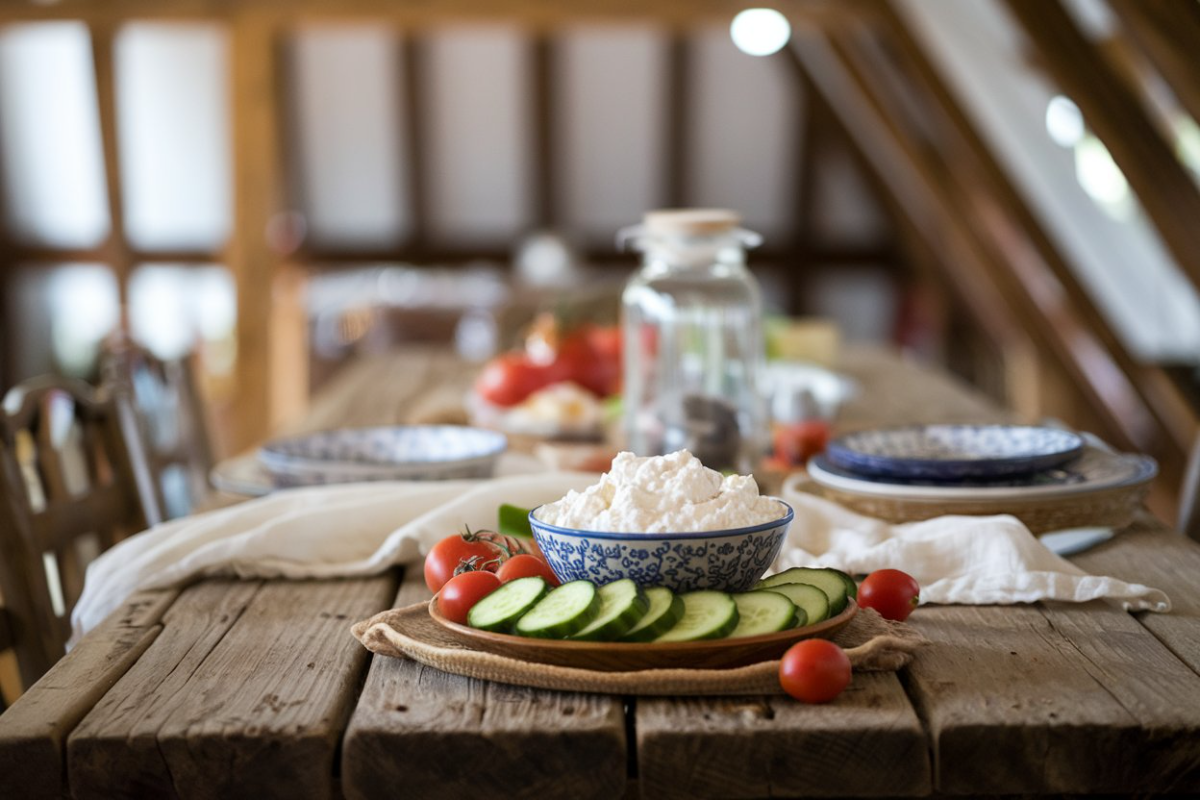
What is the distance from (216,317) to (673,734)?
27.2 ft

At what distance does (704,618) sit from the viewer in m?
1.01

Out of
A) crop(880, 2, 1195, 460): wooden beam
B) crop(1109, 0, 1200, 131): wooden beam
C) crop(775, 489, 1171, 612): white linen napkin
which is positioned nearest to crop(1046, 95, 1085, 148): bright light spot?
crop(880, 2, 1195, 460): wooden beam

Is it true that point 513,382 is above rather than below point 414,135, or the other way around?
below

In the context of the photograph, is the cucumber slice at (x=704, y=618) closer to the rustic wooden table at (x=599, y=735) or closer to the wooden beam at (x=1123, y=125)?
the rustic wooden table at (x=599, y=735)

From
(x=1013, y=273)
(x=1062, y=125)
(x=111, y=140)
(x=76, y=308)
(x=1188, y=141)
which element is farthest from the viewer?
(x=76, y=308)

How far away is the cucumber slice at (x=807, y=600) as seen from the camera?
104 cm

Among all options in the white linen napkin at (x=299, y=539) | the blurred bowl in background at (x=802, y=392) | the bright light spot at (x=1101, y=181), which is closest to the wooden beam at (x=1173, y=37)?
the blurred bowl in background at (x=802, y=392)

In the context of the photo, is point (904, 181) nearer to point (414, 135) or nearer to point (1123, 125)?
point (414, 135)

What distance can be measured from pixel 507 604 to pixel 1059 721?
42 cm

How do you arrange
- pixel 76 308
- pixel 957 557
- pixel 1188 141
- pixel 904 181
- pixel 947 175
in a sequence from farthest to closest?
pixel 76 308
pixel 904 181
pixel 947 175
pixel 1188 141
pixel 957 557

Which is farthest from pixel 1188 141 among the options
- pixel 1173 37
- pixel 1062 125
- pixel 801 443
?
pixel 801 443

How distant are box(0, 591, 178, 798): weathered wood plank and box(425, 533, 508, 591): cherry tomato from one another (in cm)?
25

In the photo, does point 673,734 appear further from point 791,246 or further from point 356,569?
point 791,246

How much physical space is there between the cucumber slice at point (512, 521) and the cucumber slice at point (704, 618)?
272 mm
